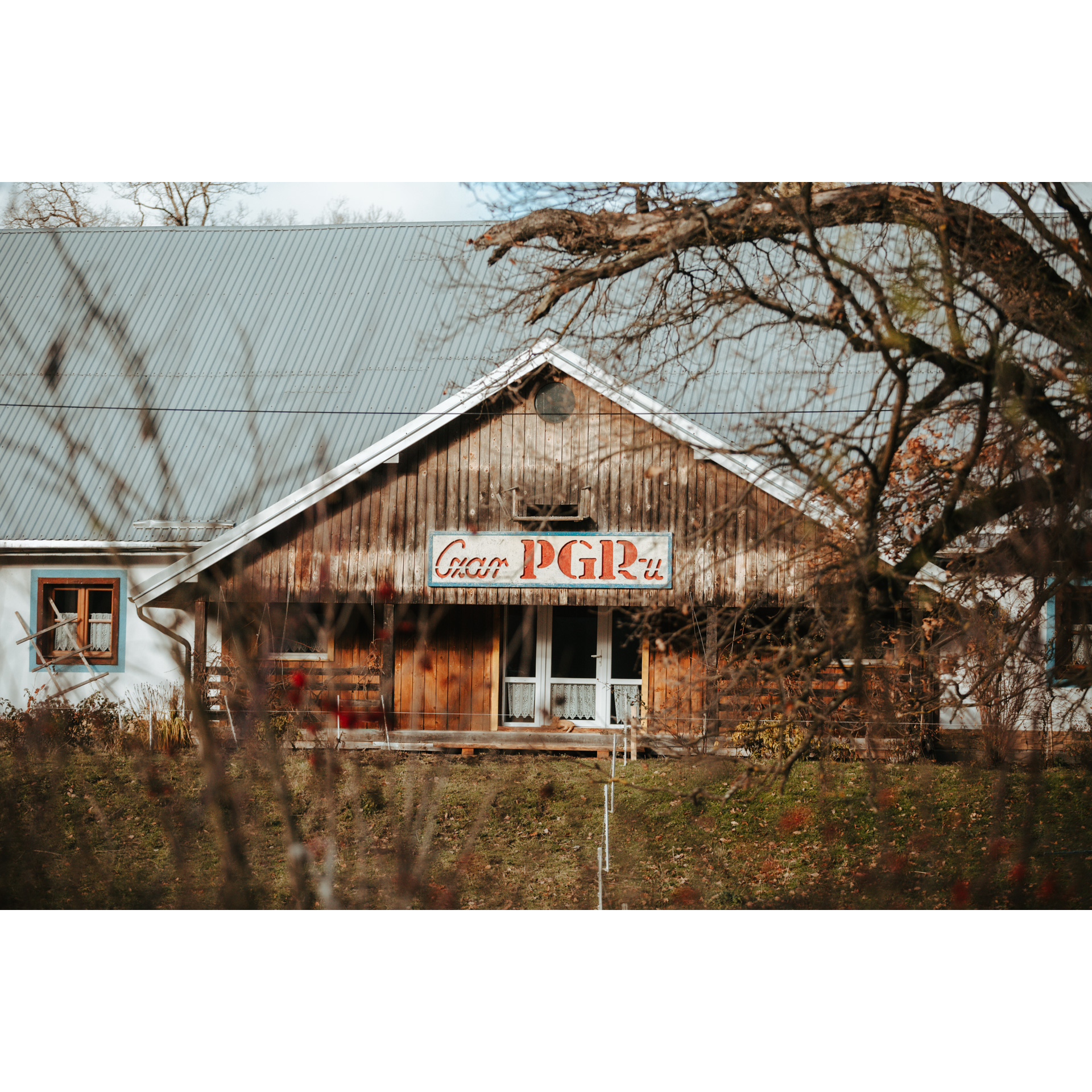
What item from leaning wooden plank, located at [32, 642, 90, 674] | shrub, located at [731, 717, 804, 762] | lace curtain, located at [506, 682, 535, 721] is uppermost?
leaning wooden plank, located at [32, 642, 90, 674]

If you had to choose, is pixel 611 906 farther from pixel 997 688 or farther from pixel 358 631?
pixel 358 631

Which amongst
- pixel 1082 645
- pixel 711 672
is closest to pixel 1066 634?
pixel 1082 645

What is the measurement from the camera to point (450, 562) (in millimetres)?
7594

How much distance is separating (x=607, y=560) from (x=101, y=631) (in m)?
3.66

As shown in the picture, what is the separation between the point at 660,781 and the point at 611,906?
51.6 inches

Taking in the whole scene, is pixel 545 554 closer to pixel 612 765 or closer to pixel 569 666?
pixel 569 666

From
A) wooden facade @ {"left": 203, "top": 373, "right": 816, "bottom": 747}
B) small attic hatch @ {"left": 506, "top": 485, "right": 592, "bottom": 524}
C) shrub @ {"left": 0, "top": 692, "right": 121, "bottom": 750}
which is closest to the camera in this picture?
shrub @ {"left": 0, "top": 692, "right": 121, "bottom": 750}

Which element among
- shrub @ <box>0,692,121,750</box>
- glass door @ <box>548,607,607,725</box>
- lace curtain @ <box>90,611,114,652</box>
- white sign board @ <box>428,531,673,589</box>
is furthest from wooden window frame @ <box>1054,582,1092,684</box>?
lace curtain @ <box>90,611,114,652</box>

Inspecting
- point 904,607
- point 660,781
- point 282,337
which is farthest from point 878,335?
point 282,337

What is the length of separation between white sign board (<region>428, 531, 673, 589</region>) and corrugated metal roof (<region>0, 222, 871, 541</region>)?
1.03 m

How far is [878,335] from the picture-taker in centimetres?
412

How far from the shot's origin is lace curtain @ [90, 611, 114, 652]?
6969mm

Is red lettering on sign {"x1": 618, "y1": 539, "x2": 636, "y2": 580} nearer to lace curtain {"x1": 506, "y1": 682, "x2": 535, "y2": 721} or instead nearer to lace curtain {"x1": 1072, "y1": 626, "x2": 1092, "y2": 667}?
lace curtain {"x1": 506, "y1": 682, "x2": 535, "y2": 721}

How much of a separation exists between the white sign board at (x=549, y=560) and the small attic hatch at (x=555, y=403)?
3.09ft
